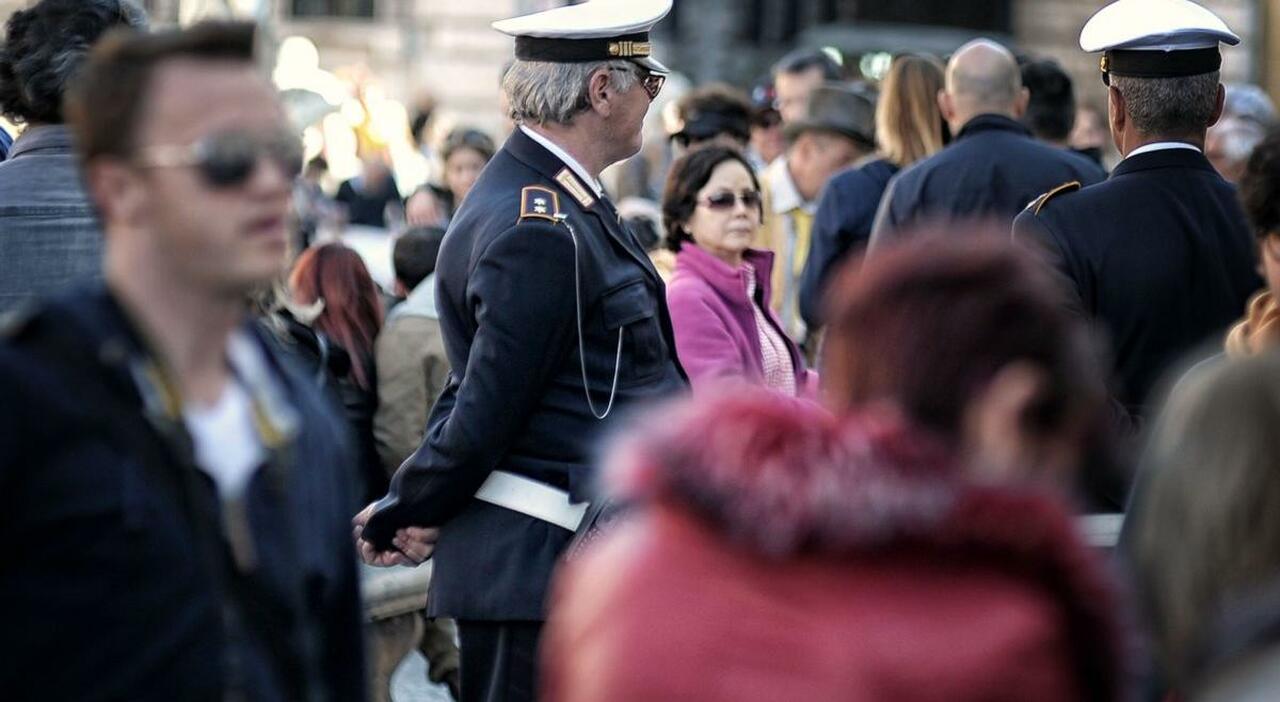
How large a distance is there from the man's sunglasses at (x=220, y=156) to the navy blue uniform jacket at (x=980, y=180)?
Answer: 14.6 ft

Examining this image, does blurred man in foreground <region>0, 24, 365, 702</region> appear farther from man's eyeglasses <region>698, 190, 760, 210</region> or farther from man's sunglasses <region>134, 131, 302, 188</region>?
man's eyeglasses <region>698, 190, 760, 210</region>


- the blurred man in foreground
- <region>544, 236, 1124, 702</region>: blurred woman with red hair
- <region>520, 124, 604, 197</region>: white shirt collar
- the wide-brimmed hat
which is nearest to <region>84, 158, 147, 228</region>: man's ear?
the blurred man in foreground

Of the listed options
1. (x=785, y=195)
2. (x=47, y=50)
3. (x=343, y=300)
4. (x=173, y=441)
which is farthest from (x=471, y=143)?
(x=173, y=441)

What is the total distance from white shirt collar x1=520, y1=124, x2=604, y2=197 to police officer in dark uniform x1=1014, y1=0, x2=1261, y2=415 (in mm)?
1082

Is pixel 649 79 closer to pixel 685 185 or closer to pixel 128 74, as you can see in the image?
pixel 685 185

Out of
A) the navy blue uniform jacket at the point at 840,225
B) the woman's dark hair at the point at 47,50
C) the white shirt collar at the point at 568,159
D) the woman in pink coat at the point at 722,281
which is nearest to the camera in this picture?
the woman's dark hair at the point at 47,50

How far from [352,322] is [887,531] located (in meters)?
5.75

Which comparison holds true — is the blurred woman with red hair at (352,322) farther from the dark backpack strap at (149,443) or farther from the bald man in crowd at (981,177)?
the dark backpack strap at (149,443)

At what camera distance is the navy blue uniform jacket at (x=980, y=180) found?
713cm

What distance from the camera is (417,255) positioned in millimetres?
8500

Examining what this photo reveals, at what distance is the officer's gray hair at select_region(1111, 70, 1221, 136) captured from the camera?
219 inches

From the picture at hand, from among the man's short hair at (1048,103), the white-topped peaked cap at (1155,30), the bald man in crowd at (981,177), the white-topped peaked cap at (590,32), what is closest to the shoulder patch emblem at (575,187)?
the white-topped peaked cap at (590,32)

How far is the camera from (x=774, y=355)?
22.1ft

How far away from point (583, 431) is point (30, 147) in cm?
134
